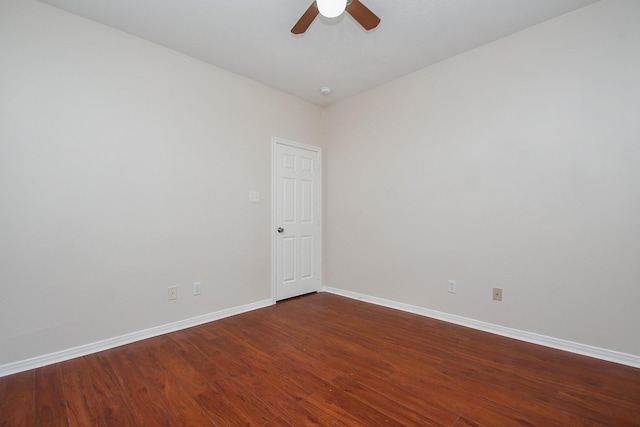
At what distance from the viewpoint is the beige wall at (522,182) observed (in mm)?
2150

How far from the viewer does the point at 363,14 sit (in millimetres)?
1922

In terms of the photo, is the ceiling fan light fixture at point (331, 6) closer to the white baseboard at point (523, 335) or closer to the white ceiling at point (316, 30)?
the white ceiling at point (316, 30)

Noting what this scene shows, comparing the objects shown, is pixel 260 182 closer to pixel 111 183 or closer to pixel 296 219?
pixel 296 219

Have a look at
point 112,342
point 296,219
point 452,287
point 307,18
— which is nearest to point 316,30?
point 307,18

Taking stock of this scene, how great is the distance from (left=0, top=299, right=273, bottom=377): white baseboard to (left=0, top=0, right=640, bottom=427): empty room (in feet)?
0.05

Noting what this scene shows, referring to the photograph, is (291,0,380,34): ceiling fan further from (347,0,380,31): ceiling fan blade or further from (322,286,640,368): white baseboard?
(322,286,640,368): white baseboard

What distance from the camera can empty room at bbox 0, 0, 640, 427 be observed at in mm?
1848

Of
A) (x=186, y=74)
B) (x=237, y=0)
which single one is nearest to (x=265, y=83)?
(x=186, y=74)

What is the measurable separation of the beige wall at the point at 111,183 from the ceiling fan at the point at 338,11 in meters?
1.50

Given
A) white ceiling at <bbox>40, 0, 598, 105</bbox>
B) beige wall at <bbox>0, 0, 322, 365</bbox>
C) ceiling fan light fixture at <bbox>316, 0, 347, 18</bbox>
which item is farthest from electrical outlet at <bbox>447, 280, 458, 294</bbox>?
ceiling fan light fixture at <bbox>316, 0, 347, 18</bbox>

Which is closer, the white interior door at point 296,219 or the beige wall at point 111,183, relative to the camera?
the beige wall at point 111,183

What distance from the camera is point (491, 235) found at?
2723mm

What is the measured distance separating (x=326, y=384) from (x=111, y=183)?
2.35 metres

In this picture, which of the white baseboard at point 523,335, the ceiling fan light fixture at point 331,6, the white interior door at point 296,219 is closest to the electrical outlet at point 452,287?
the white baseboard at point 523,335
